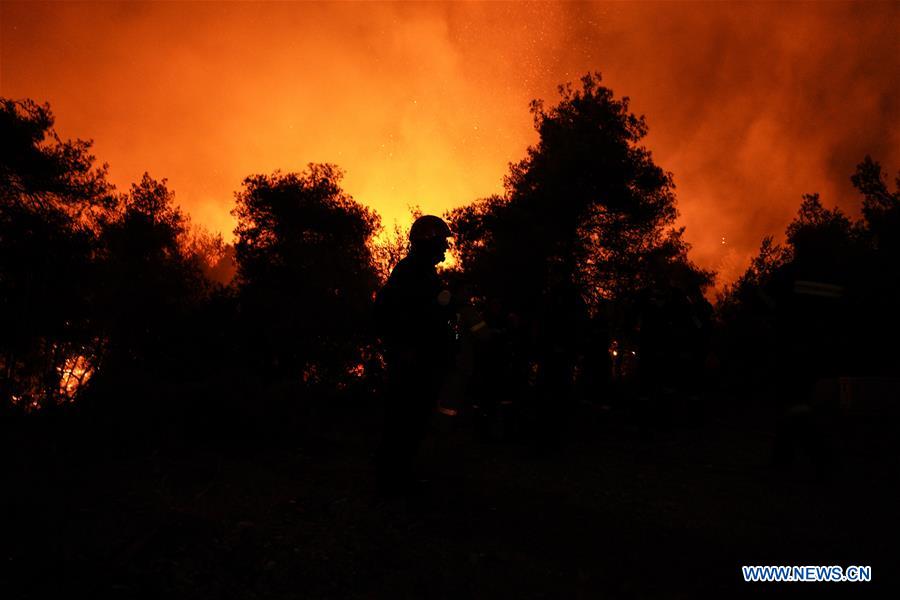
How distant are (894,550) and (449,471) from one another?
3784 mm

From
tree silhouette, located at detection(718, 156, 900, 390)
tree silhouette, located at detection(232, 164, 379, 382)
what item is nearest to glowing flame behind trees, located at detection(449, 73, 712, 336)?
tree silhouette, located at detection(718, 156, 900, 390)

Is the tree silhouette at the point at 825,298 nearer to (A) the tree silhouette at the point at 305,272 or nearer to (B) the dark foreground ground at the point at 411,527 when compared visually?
(B) the dark foreground ground at the point at 411,527

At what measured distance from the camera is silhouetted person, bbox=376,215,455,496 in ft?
17.2

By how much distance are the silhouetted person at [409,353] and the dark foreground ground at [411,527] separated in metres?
0.34

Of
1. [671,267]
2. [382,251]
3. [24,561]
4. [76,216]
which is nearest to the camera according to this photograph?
[24,561]

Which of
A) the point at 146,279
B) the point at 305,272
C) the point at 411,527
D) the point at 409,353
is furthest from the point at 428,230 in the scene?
the point at 146,279

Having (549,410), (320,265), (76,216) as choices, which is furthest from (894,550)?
(320,265)

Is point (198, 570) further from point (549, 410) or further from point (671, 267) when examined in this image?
point (671, 267)

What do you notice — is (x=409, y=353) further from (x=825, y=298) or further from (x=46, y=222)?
(x=46, y=222)

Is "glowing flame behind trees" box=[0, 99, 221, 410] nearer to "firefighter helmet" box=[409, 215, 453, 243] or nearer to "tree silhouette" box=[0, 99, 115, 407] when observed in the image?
"tree silhouette" box=[0, 99, 115, 407]

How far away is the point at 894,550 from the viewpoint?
4266 mm

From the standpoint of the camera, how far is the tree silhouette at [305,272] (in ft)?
116

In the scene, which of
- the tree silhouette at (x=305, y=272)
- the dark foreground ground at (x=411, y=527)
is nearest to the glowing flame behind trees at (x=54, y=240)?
the tree silhouette at (x=305, y=272)

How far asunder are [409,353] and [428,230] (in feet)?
3.54
